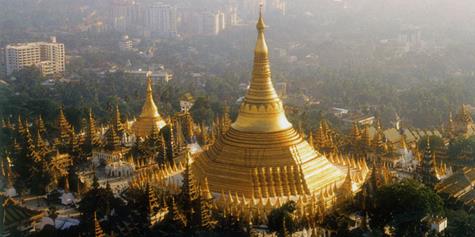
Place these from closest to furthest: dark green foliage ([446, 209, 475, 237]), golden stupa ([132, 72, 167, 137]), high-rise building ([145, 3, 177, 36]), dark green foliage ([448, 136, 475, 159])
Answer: dark green foliage ([446, 209, 475, 237]) < dark green foliage ([448, 136, 475, 159]) < golden stupa ([132, 72, 167, 137]) < high-rise building ([145, 3, 177, 36])

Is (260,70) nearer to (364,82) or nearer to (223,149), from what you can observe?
(223,149)

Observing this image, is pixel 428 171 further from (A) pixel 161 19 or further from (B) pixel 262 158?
(A) pixel 161 19

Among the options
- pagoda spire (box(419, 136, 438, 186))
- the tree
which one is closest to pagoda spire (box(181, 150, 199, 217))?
the tree

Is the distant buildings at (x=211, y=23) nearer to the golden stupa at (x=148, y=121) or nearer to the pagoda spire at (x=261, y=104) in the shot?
the golden stupa at (x=148, y=121)

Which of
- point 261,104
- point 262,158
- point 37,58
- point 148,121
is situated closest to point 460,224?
point 262,158

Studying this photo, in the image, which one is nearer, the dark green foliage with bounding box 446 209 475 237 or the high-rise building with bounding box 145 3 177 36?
the dark green foliage with bounding box 446 209 475 237

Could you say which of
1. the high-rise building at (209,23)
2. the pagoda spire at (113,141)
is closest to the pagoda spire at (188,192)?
the pagoda spire at (113,141)

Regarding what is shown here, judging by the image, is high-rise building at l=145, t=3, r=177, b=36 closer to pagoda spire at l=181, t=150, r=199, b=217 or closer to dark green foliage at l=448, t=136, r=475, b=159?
Result: dark green foliage at l=448, t=136, r=475, b=159
